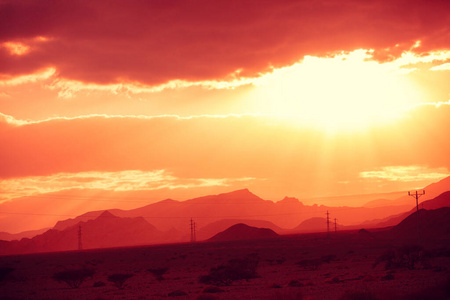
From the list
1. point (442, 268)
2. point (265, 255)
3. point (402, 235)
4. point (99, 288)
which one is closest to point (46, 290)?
point (99, 288)

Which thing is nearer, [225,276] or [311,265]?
[225,276]

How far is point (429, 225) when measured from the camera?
158375 mm

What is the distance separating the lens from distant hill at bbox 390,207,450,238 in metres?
149

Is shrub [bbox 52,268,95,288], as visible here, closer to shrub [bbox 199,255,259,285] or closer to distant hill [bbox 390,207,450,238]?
shrub [bbox 199,255,259,285]

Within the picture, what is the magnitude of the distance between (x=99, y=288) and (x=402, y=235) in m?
123

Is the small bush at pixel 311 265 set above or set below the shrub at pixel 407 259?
below

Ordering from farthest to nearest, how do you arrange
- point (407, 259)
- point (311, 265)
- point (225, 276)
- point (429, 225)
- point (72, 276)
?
point (429, 225), point (311, 265), point (72, 276), point (407, 259), point (225, 276)

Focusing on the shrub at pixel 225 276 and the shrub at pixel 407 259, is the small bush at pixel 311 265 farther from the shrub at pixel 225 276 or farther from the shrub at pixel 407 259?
the shrub at pixel 225 276

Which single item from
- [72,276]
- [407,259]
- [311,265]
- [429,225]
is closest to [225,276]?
[72,276]

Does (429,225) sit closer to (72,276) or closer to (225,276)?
(225,276)

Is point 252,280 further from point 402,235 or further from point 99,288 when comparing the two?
point 402,235

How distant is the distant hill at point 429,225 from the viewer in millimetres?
149250

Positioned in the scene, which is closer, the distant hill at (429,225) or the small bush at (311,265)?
the small bush at (311,265)

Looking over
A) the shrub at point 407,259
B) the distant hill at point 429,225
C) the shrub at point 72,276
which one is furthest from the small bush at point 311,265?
the distant hill at point 429,225
